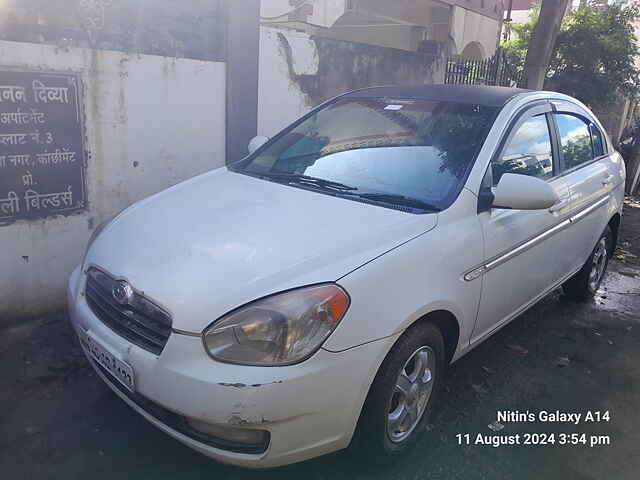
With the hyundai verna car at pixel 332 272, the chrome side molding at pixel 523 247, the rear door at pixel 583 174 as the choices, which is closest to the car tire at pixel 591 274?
the rear door at pixel 583 174

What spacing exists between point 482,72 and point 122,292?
7.52 m

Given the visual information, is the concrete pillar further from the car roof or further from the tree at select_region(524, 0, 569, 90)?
the tree at select_region(524, 0, 569, 90)

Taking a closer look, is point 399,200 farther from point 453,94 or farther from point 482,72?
point 482,72

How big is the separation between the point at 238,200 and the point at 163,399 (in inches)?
44.0

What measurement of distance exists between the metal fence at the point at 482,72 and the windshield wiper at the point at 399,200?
561cm

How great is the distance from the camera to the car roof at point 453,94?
321 cm

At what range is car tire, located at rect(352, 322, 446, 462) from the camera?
2.22m

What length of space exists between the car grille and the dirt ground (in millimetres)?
697

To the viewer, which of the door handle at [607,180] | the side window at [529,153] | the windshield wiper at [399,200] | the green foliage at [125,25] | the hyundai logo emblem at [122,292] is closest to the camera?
the hyundai logo emblem at [122,292]

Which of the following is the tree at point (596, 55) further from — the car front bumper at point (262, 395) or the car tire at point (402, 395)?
the car front bumper at point (262, 395)

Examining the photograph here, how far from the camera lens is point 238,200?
2789 millimetres

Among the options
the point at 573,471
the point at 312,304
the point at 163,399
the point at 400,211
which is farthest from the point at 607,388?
the point at 163,399

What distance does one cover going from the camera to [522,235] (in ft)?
9.92

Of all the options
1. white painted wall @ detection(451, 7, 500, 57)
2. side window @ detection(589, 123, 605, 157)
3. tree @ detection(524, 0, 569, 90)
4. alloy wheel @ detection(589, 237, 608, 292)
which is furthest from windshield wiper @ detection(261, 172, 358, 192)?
white painted wall @ detection(451, 7, 500, 57)
